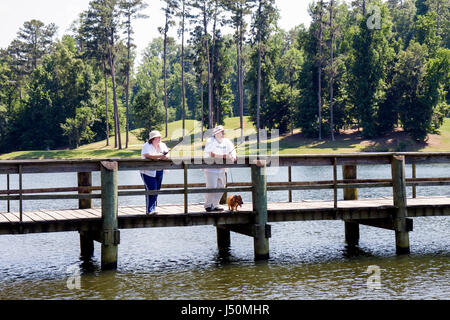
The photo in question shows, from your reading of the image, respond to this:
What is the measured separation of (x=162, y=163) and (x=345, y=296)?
4.53m

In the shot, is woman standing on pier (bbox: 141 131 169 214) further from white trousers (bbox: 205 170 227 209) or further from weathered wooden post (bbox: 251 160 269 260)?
weathered wooden post (bbox: 251 160 269 260)

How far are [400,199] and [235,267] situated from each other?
410cm

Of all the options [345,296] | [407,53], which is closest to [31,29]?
[407,53]

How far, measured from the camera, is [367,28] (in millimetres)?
74562

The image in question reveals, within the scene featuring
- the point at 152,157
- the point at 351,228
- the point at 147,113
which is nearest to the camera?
the point at 152,157

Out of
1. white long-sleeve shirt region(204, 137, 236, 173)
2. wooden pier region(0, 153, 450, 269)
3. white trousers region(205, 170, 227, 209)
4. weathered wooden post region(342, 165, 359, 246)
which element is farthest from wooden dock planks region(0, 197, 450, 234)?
white long-sleeve shirt region(204, 137, 236, 173)

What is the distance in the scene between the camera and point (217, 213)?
14.3 meters

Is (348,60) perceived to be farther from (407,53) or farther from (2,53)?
(2,53)

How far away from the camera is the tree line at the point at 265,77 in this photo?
243ft

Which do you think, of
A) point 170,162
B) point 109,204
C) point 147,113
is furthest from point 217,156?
point 147,113

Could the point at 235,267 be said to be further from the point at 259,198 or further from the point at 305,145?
the point at 305,145

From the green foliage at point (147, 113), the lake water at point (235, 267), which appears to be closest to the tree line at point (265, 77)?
the green foliage at point (147, 113)

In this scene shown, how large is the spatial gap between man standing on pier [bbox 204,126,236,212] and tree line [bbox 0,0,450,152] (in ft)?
191

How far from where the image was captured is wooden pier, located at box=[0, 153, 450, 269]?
1349cm
